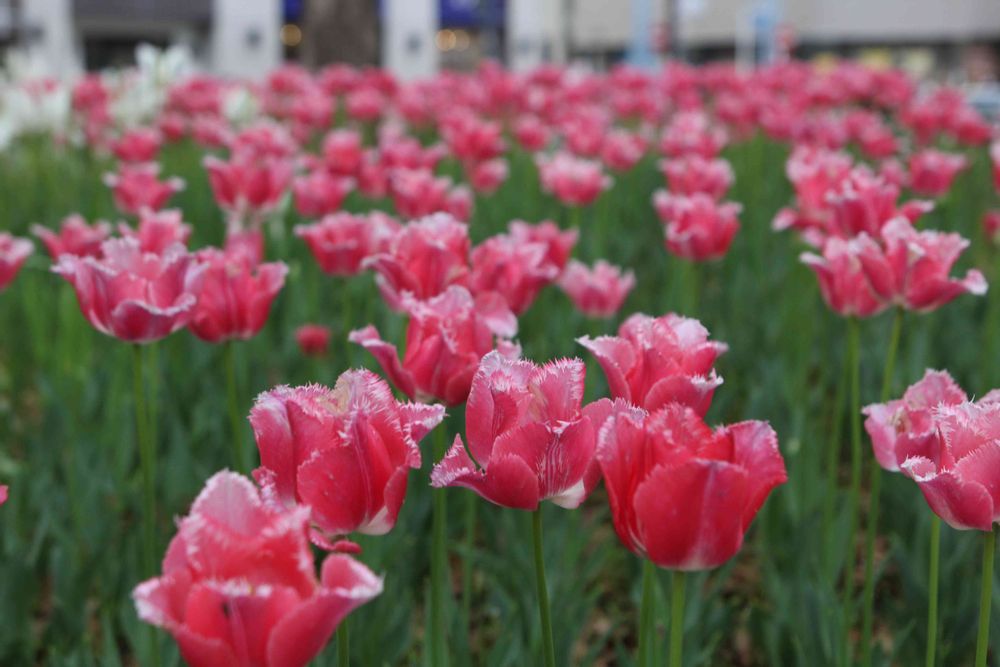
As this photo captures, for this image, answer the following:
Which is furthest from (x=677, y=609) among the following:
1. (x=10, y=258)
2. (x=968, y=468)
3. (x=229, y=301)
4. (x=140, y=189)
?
(x=140, y=189)

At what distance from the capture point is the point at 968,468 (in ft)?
3.01

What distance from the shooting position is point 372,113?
5938 millimetres

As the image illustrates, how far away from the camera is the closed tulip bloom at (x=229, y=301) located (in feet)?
5.05

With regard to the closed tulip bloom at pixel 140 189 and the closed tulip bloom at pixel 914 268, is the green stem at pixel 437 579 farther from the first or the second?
the closed tulip bloom at pixel 140 189

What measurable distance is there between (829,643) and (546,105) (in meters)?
4.81

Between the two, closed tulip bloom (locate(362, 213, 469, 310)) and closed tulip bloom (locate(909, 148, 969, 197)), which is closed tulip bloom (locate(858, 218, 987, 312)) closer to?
closed tulip bloom (locate(362, 213, 469, 310))

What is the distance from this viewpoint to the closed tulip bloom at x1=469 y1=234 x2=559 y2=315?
1601 millimetres

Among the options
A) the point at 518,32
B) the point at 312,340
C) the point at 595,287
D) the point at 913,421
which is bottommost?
the point at 312,340

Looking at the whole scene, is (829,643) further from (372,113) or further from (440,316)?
(372,113)

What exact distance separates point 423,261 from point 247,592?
91 cm

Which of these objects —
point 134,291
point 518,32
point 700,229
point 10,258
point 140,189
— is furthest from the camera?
point 518,32

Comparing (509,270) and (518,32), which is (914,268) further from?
(518,32)

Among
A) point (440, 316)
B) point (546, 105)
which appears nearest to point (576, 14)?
point (546, 105)

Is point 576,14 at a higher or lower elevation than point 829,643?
higher
